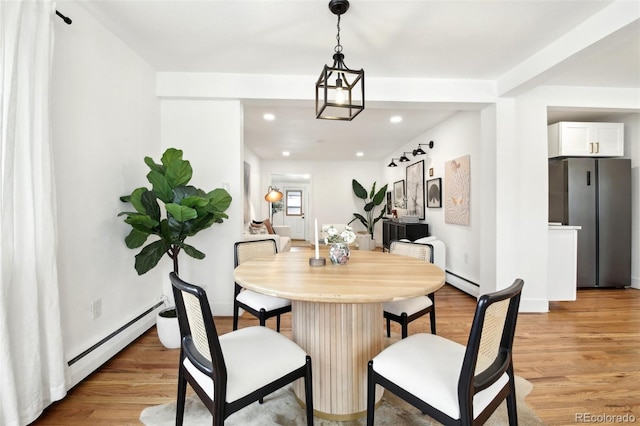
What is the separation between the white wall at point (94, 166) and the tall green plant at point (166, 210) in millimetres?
203

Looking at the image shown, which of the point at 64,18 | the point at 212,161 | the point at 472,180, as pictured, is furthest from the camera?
the point at 472,180

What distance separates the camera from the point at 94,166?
203cm

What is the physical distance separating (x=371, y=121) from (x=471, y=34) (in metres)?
2.22

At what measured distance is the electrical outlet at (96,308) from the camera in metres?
2.00

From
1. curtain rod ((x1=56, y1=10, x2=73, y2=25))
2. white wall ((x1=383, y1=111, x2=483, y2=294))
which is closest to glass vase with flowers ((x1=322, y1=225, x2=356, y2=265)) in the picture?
curtain rod ((x1=56, y1=10, x2=73, y2=25))

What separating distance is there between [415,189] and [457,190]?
1495mm

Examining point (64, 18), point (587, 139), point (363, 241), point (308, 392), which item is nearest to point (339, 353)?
point (308, 392)

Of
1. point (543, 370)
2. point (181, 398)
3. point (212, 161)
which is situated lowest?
point (543, 370)

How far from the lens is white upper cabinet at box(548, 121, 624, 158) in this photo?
3.79 metres

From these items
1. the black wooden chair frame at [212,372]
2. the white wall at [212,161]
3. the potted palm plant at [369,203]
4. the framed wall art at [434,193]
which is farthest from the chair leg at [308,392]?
the potted palm plant at [369,203]

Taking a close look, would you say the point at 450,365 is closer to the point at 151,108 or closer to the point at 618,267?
the point at 151,108

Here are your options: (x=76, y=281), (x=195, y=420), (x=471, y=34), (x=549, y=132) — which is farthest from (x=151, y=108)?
(x=549, y=132)

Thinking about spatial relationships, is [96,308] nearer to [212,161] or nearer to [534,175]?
[212,161]

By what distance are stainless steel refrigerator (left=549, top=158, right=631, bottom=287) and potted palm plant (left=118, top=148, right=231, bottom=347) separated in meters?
4.34
